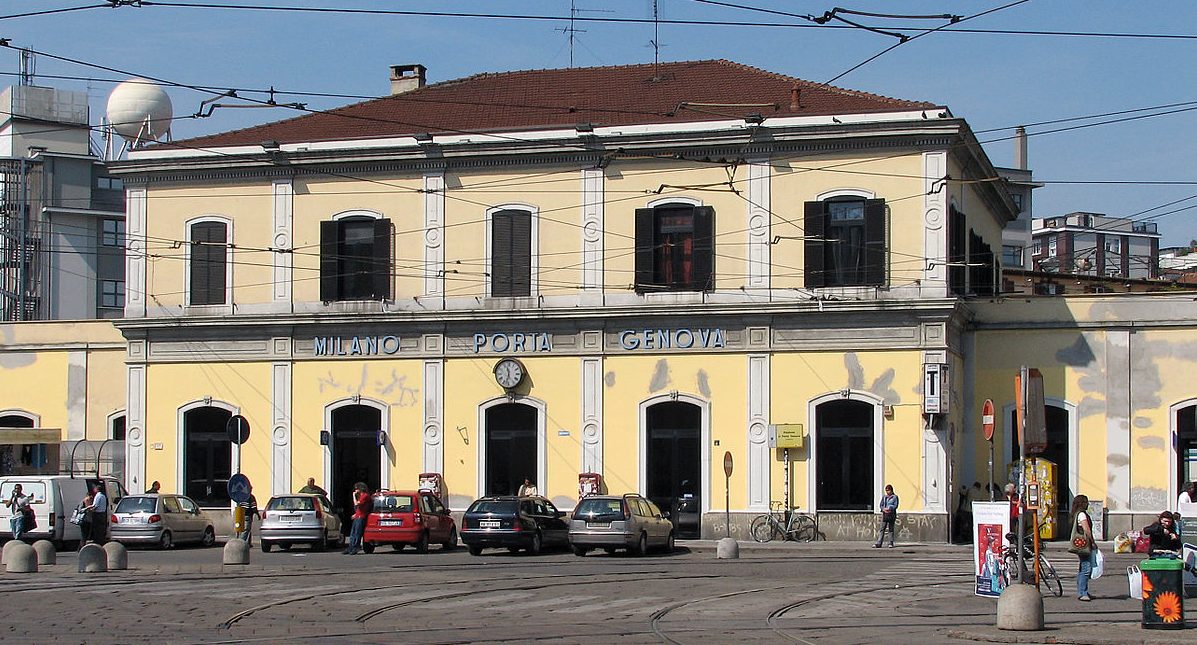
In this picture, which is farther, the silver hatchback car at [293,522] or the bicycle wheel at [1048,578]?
the silver hatchback car at [293,522]

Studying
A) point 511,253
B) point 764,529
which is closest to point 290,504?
point 511,253

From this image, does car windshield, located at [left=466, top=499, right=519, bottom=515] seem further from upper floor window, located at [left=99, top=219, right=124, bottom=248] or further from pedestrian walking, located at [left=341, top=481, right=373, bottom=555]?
upper floor window, located at [left=99, top=219, right=124, bottom=248]

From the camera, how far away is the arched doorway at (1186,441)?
3684 cm

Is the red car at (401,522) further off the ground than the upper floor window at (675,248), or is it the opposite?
the upper floor window at (675,248)

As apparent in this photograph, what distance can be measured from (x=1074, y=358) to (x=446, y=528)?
611 inches

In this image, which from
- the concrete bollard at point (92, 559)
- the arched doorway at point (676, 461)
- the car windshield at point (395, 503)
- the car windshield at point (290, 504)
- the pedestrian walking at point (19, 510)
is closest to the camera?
the concrete bollard at point (92, 559)

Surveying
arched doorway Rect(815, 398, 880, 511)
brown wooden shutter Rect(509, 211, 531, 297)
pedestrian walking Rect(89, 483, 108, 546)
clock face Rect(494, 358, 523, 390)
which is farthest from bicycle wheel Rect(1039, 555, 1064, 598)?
pedestrian walking Rect(89, 483, 108, 546)

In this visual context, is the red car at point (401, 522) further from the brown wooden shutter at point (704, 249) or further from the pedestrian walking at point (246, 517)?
the brown wooden shutter at point (704, 249)

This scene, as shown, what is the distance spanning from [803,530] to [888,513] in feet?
8.10

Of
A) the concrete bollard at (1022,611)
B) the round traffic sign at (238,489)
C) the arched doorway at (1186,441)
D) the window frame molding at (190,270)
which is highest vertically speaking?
the window frame molding at (190,270)

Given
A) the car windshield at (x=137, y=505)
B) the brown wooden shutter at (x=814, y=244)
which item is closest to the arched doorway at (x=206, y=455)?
the car windshield at (x=137, y=505)

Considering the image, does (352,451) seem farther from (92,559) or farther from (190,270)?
(92,559)

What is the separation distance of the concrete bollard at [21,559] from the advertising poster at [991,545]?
49.8 feet

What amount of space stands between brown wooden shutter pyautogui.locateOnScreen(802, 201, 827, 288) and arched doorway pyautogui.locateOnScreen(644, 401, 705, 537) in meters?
4.14
